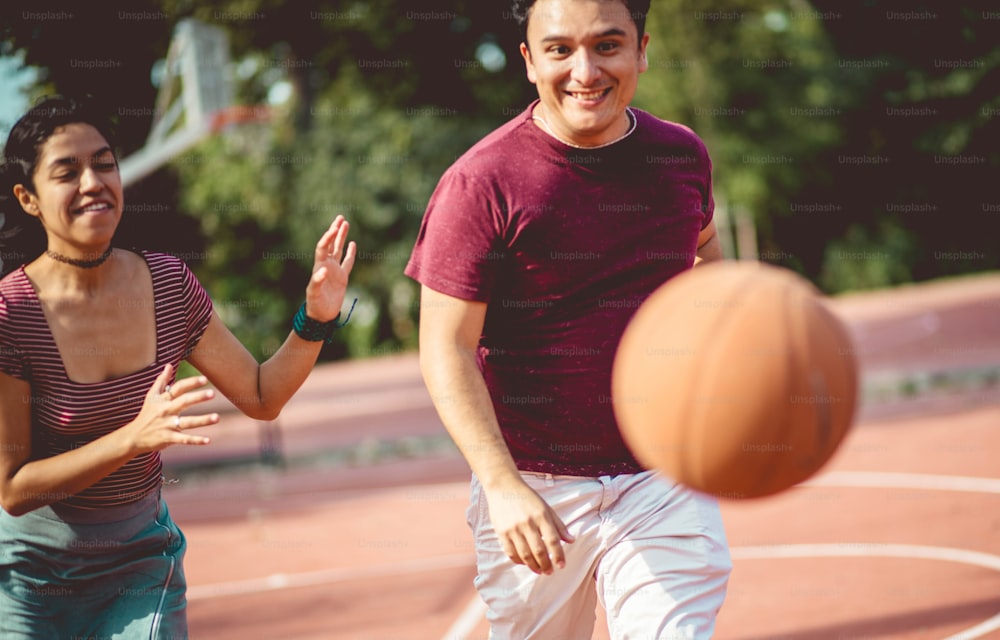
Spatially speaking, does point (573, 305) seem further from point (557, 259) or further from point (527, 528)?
point (527, 528)

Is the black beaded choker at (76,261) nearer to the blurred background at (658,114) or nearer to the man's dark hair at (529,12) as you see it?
the man's dark hair at (529,12)

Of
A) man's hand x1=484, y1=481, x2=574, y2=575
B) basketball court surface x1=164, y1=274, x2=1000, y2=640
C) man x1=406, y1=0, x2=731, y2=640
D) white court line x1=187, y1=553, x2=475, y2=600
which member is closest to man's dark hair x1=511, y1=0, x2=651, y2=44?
man x1=406, y1=0, x2=731, y2=640

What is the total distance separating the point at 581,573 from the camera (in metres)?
3.21

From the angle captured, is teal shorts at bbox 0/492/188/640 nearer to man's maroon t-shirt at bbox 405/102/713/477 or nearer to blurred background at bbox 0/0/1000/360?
man's maroon t-shirt at bbox 405/102/713/477

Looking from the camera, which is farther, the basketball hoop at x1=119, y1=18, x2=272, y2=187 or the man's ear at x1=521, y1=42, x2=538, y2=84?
the basketball hoop at x1=119, y1=18, x2=272, y2=187

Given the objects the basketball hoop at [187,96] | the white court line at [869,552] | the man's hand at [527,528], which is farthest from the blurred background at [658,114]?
the man's hand at [527,528]

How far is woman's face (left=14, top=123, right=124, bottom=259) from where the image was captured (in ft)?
9.86

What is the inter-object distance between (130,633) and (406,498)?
7.83 meters

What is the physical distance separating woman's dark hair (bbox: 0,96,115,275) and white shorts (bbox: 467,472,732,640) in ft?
Answer: 4.98

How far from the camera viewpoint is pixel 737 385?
108 inches

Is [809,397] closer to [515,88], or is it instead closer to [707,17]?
[515,88]

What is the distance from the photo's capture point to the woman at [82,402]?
9.48 ft

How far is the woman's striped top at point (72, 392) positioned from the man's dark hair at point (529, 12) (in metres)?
1.32

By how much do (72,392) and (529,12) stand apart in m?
1.68
